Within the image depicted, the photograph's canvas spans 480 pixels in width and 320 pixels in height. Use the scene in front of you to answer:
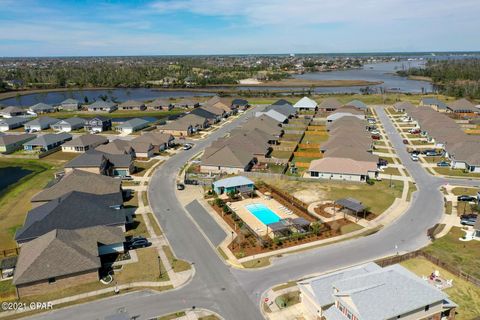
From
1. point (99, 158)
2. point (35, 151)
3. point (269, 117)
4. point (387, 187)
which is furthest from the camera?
point (269, 117)

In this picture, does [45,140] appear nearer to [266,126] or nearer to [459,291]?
[266,126]

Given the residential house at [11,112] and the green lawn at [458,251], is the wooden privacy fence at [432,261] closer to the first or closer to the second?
the green lawn at [458,251]

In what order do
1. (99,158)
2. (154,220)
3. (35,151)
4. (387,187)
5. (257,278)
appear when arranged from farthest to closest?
(35,151)
(99,158)
(387,187)
(154,220)
(257,278)

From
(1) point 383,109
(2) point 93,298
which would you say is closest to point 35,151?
(2) point 93,298

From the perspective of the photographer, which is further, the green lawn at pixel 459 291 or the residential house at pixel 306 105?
the residential house at pixel 306 105

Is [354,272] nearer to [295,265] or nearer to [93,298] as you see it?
[295,265]

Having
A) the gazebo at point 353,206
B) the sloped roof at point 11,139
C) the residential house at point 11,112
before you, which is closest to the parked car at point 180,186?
the gazebo at point 353,206

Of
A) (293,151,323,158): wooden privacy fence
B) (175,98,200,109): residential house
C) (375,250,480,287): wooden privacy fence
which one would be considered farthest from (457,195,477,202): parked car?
(175,98,200,109): residential house
